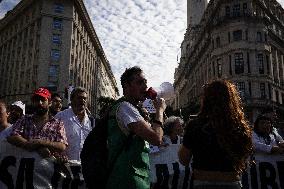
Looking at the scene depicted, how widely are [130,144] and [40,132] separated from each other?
1959 millimetres

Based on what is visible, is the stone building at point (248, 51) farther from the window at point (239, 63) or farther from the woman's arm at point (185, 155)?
the woman's arm at point (185, 155)

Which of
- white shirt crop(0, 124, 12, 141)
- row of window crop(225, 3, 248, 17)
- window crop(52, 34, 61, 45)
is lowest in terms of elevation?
white shirt crop(0, 124, 12, 141)

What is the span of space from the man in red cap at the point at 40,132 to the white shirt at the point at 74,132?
40 centimetres

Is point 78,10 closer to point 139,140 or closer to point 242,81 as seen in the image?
point 242,81

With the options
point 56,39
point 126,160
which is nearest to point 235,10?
point 56,39

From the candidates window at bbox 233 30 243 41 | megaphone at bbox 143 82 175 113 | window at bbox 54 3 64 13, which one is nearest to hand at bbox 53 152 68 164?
megaphone at bbox 143 82 175 113

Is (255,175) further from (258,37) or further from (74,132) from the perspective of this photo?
(258,37)

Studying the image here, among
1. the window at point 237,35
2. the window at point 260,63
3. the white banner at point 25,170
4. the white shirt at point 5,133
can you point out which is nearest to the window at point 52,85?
the window at point 237,35

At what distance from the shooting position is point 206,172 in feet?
10.5

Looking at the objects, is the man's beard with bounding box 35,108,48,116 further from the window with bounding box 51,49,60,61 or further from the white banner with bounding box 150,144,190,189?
the window with bounding box 51,49,60,61

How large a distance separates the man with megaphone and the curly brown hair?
0.52m

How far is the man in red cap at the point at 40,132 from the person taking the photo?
452 cm

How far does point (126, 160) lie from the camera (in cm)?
295

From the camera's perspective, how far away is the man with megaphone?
2.92m
